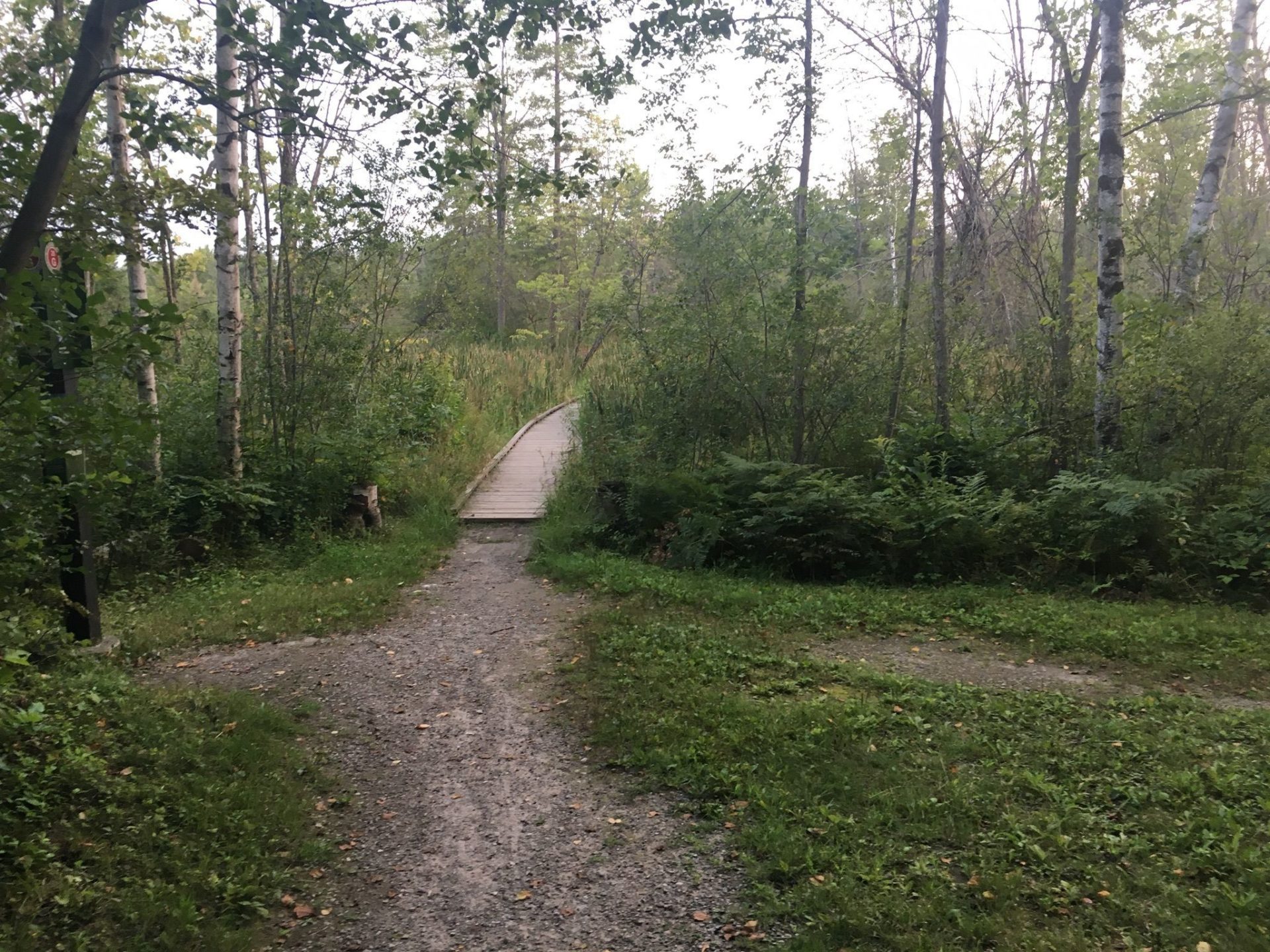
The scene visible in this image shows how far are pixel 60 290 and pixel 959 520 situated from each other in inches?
304

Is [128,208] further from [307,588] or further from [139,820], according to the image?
[307,588]

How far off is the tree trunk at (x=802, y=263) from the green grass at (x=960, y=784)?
4874 millimetres

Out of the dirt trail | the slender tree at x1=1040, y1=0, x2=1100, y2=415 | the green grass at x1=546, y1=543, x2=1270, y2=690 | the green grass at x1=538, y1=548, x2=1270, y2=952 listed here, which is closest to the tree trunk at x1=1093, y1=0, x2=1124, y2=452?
the slender tree at x1=1040, y1=0, x2=1100, y2=415

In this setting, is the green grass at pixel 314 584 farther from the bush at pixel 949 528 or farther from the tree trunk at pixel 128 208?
the bush at pixel 949 528

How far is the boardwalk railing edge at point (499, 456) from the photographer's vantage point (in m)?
12.0

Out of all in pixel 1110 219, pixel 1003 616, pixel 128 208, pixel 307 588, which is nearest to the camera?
pixel 128 208

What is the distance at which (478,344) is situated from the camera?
80.2ft

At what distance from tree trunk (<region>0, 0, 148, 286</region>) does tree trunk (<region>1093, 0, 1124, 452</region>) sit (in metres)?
9.30

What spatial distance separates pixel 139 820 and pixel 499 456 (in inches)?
437

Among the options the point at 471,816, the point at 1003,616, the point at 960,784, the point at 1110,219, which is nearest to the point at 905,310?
the point at 1110,219

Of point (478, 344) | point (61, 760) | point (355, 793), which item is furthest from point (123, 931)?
point (478, 344)

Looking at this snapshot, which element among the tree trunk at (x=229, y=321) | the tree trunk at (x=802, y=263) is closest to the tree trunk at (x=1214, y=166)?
the tree trunk at (x=802, y=263)

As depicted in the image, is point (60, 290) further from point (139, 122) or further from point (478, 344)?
point (478, 344)

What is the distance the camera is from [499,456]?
47.5 feet
